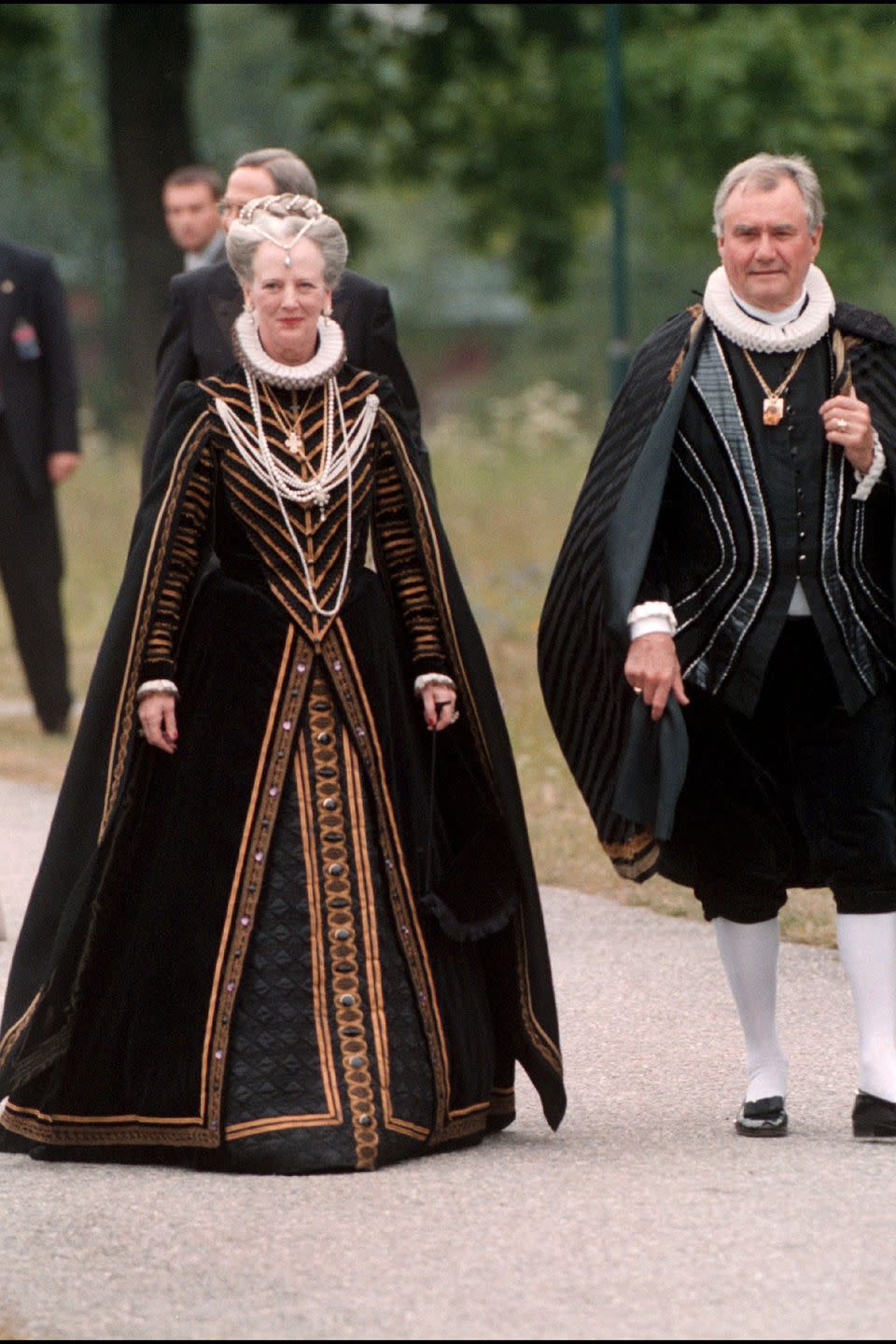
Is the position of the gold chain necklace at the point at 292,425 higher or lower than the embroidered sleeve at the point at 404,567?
higher

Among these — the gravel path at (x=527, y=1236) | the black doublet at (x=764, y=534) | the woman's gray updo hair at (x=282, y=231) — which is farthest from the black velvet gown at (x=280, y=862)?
the black doublet at (x=764, y=534)

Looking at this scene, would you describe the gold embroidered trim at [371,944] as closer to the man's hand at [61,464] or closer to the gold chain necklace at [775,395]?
the gold chain necklace at [775,395]

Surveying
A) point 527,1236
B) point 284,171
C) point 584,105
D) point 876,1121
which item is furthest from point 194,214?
point 584,105

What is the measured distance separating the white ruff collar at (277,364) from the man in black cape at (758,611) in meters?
0.57

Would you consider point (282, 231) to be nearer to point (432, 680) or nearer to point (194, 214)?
point (432, 680)

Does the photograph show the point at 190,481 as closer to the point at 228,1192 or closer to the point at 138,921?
the point at 138,921

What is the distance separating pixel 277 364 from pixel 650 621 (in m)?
0.89

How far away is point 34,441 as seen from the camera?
1212cm

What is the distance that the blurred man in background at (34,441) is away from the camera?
39.4 feet

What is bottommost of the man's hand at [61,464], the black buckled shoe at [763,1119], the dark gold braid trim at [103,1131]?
the dark gold braid trim at [103,1131]

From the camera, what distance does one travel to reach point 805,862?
5.79 metres

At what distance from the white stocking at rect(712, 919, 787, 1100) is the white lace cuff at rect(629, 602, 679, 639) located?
0.64 m

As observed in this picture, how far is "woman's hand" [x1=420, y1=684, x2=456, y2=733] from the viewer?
5.77m

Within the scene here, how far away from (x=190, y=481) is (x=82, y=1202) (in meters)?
1.40
